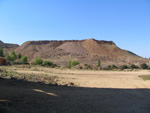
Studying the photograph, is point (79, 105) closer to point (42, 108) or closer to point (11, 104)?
point (42, 108)

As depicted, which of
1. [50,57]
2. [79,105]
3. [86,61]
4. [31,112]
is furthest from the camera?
[50,57]

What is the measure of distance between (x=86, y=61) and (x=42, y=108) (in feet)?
263

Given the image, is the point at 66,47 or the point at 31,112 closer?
the point at 31,112

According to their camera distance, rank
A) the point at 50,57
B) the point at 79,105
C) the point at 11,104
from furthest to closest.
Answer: the point at 50,57 < the point at 79,105 < the point at 11,104

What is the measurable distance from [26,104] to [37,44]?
125 meters

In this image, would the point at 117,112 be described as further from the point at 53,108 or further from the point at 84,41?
the point at 84,41

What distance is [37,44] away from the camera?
12800 cm

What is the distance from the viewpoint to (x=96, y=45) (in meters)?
119

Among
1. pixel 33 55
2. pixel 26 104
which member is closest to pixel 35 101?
pixel 26 104

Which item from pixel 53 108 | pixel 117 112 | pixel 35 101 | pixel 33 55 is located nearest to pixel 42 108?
pixel 53 108

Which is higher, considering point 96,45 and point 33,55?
point 96,45

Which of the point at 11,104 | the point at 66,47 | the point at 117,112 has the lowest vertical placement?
the point at 117,112

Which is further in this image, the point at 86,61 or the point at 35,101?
the point at 86,61

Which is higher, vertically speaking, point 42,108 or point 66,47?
point 66,47
